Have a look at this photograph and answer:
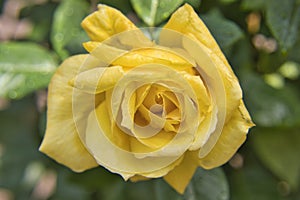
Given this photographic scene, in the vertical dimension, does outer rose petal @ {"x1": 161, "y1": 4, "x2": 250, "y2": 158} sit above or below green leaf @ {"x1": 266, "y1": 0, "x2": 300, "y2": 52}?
above

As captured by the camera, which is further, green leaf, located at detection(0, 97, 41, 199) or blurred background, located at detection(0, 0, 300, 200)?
green leaf, located at detection(0, 97, 41, 199)

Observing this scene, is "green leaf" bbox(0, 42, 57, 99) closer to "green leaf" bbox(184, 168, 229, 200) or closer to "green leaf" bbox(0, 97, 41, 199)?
"green leaf" bbox(184, 168, 229, 200)

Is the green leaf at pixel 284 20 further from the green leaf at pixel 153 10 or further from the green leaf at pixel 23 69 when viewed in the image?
the green leaf at pixel 23 69

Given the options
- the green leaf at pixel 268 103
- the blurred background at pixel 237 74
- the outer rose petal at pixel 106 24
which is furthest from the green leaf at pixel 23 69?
the green leaf at pixel 268 103

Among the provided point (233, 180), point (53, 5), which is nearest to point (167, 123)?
point (233, 180)

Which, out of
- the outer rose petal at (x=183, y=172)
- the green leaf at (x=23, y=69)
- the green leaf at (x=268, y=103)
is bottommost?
the green leaf at (x=268, y=103)

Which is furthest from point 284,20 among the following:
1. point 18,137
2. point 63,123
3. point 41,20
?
point 18,137

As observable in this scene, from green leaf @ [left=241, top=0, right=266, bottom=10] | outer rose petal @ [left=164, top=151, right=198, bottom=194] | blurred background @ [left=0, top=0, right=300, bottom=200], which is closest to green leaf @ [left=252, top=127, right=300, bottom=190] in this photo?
blurred background @ [left=0, top=0, right=300, bottom=200]
